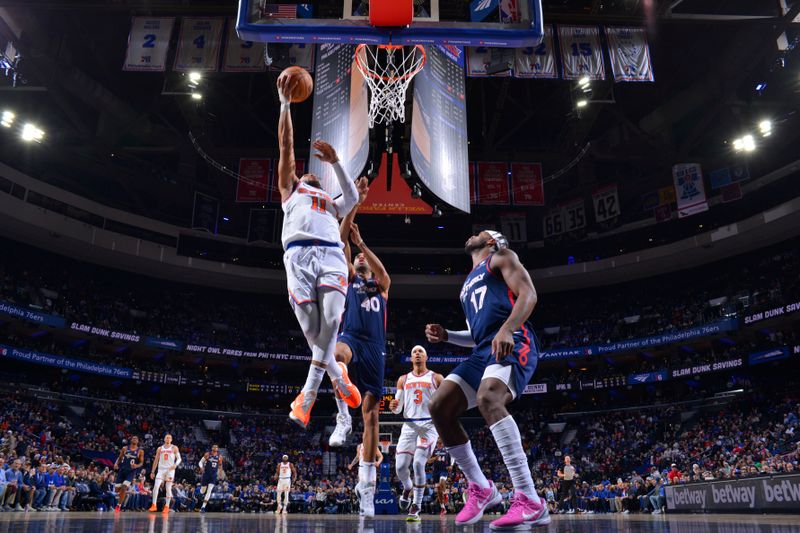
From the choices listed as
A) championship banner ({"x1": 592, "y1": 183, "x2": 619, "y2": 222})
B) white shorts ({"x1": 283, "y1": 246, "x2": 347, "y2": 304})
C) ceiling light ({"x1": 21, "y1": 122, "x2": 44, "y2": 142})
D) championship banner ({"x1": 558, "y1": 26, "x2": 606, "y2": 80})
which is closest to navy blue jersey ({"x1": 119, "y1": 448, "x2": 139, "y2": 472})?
white shorts ({"x1": 283, "y1": 246, "x2": 347, "y2": 304})

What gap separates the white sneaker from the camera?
221 inches

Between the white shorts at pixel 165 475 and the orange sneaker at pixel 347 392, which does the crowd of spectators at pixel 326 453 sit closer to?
the white shorts at pixel 165 475

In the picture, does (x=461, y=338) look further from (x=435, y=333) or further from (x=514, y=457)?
(x=514, y=457)

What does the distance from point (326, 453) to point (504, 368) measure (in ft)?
94.0

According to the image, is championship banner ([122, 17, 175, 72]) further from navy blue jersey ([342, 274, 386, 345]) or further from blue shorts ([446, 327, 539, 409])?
blue shorts ([446, 327, 539, 409])

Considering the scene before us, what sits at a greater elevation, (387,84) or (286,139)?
(387,84)

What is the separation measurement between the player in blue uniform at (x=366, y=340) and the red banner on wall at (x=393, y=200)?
337 inches

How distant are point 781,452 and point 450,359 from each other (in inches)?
647

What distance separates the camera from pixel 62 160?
2966cm

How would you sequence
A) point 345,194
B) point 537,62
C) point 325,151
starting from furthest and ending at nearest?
point 537,62
point 345,194
point 325,151

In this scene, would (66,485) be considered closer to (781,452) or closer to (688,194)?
(781,452)

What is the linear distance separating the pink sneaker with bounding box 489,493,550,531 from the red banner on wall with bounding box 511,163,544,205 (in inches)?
693

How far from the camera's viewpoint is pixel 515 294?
4789 millimetres

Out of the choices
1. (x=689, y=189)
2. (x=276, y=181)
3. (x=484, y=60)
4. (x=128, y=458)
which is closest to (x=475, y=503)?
(x=128, y=458)
